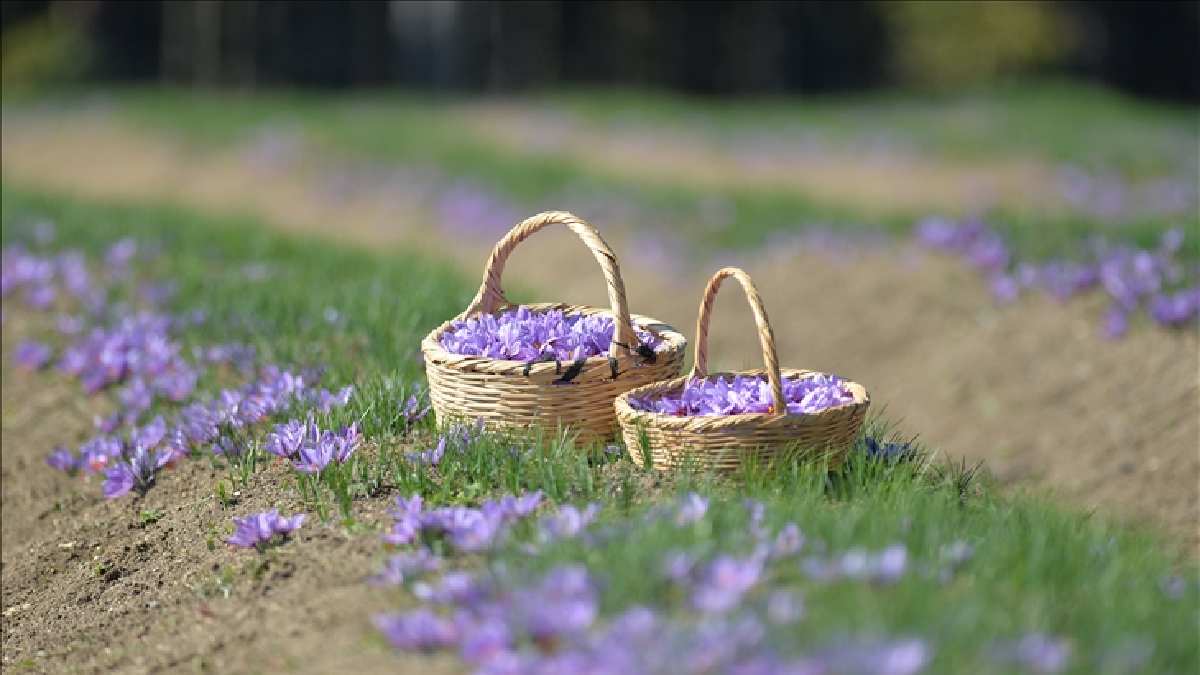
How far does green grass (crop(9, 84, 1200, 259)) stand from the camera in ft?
32.7

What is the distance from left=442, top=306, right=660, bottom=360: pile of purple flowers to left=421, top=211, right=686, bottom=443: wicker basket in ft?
0.26

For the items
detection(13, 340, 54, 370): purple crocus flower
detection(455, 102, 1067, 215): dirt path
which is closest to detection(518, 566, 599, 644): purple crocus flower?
detection(13, 340, 54, 370): purple crocus flower

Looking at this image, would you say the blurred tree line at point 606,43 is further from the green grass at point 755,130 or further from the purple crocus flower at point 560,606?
the purple crocus flower at point 560,606

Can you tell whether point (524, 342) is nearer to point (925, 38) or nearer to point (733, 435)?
point (733, 435)

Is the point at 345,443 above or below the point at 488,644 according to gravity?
below

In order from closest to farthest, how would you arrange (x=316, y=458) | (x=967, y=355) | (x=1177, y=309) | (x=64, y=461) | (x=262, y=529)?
1. (x=262, y=529)
2. (x=316, y=458)
3. (x=64, y=461)
4. (x=1177, y=309)
5. (x=967, y=355)

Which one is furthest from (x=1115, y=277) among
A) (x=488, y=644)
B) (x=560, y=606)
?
(x=488, y=644)

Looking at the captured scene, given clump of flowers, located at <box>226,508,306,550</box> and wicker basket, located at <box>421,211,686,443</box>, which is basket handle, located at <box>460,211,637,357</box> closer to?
wicker basket, located at <box>421,211,686,443</box>

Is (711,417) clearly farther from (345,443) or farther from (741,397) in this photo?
(345,443)

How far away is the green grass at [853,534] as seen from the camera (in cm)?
241

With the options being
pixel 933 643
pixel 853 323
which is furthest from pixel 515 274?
pixel 933 643

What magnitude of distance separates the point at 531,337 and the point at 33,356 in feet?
9.65

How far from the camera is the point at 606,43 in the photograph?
965 inches

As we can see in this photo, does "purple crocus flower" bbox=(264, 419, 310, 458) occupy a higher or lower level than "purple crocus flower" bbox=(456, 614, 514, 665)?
lower
